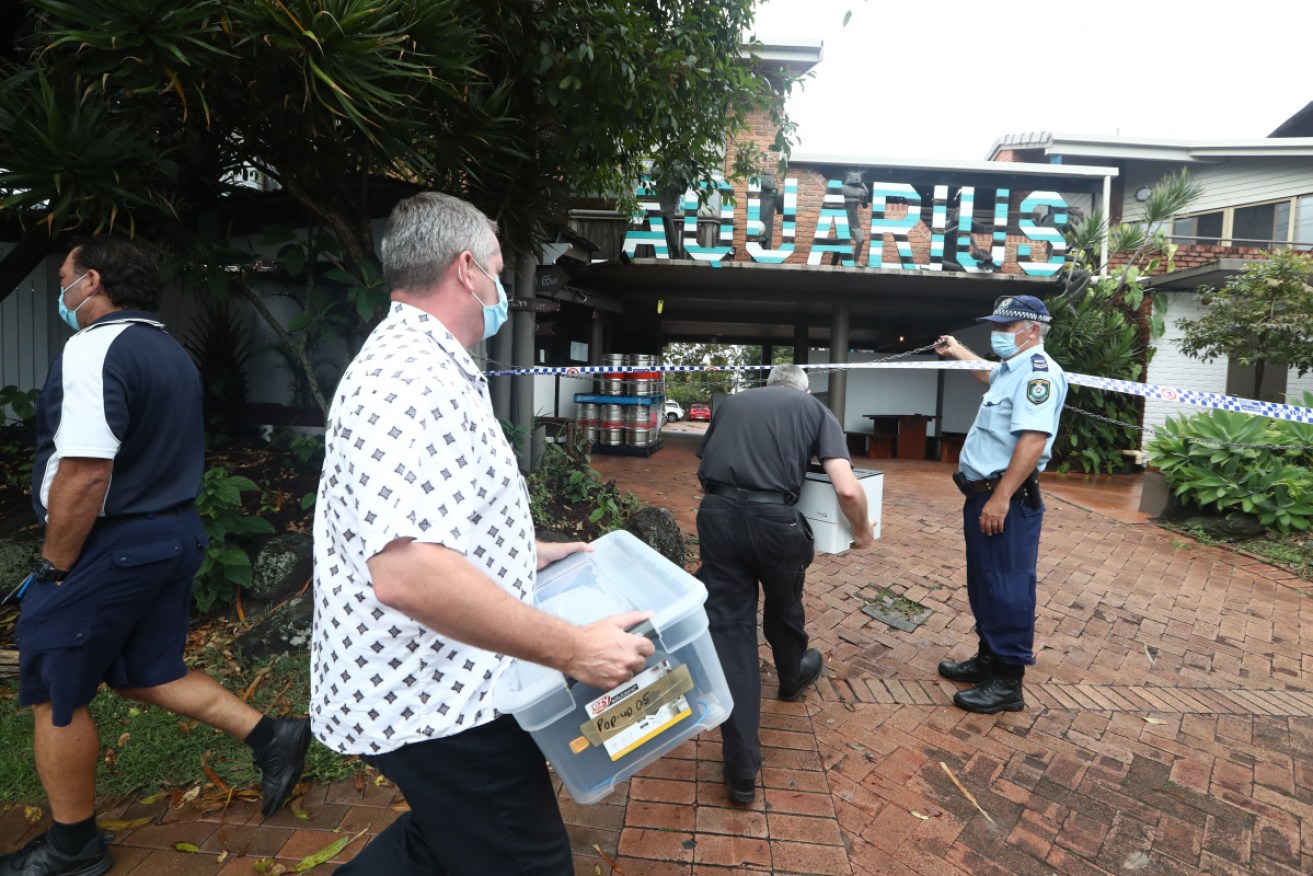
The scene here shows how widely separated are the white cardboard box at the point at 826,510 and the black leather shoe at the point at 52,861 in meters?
2.50

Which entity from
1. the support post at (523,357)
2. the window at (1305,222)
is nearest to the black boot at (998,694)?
the support post at (523,357)

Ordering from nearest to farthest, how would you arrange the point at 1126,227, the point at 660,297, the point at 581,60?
1. the point at 581,60
2. the point at 1126,227
3. the point at 660,297

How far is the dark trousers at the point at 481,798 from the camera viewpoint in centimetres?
125

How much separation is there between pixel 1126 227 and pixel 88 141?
40.8 ft

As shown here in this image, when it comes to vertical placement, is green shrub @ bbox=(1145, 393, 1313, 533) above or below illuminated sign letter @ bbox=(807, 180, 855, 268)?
below

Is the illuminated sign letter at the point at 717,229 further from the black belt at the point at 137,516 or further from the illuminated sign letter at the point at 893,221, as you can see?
the black belt at the point at 137,516

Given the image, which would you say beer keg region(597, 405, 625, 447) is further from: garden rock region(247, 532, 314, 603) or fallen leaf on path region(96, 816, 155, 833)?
fallen leaf on path region(96, 816, 155, 833)

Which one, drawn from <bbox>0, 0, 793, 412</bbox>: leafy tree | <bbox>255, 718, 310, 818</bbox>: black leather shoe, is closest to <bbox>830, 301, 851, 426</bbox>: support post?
<bbox>0, 0, 793, 412</bbox>: leafy tree

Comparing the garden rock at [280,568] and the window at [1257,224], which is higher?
the window at [1257,224]

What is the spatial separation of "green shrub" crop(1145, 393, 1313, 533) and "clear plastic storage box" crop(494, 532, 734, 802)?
7.10 metres

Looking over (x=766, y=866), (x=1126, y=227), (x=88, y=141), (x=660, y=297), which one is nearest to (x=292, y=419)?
(x=88, y=141)

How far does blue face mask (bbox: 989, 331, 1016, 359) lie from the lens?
339 centimetres

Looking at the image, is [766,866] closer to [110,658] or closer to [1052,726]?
[1052,726]

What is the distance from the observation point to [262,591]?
12.8ft
